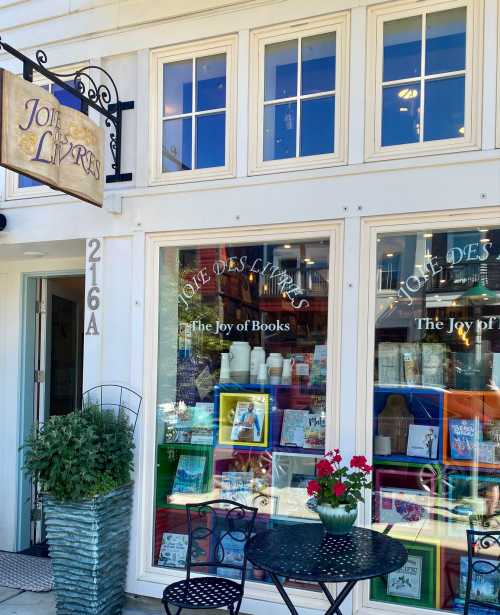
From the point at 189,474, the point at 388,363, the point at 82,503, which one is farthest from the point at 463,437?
the point at 82,503

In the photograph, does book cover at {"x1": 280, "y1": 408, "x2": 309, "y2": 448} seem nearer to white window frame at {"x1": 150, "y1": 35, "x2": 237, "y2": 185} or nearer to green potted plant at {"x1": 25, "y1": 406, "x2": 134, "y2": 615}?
green potted plant at {"x1": 25, "y1": 406, "x2": 134, "y2": 615}

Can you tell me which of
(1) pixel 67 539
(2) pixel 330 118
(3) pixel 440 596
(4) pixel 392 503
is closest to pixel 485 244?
(2) pixel 330 118

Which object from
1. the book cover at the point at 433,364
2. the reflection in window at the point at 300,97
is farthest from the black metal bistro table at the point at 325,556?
the reflection in window at the point at 300,97

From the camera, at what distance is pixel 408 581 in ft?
10.5

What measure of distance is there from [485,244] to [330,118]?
1195mm

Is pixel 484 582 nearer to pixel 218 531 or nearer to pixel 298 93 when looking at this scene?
pixel 218 531

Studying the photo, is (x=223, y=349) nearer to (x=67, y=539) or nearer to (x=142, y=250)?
(x=142, y=250)

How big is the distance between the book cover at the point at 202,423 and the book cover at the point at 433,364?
1437mm

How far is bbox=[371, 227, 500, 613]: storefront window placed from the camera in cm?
317

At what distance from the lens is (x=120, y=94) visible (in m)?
3.82

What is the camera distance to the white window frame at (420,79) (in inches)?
119

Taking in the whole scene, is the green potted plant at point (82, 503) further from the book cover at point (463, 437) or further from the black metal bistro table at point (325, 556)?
the book cover at point (463, 437)

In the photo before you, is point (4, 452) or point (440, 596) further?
point (4, 452)

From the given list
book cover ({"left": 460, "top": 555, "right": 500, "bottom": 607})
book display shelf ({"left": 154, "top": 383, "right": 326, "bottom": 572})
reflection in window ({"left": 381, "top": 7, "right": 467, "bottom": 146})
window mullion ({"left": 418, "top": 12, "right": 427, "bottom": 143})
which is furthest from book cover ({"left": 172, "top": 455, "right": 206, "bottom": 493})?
window mullion ({"left": 418, "top": 12, "right": 427, "bottom": 143})
